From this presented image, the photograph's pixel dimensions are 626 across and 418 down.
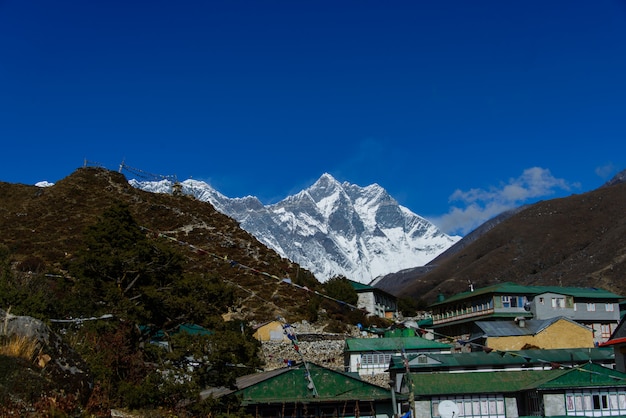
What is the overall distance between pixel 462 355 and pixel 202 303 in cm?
2149

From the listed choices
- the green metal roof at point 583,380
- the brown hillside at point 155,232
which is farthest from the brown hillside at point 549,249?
the green metal roof at point 583,380

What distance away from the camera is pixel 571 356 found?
128 ft

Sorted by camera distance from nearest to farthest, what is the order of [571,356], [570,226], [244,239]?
[571,356], [244,239], [570,226]

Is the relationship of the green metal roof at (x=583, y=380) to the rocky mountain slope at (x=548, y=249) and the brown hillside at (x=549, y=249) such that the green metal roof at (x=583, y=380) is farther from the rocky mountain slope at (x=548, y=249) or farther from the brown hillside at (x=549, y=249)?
the rocky mountain slope at (x=548, y=249)

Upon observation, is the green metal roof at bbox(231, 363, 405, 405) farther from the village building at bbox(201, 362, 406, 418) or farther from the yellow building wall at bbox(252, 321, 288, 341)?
the yellow building wall at bbox(252, 321, 288, 341)

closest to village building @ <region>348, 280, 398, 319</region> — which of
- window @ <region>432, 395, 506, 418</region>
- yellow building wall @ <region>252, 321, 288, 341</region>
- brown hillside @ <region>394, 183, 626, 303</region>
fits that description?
yellow building wall @ <region>252, 321, 288, 341</region>

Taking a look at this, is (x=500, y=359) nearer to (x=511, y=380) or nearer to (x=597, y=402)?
(x=511, y=380)

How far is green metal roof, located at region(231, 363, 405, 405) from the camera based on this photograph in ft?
101

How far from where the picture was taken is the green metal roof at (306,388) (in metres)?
30.8

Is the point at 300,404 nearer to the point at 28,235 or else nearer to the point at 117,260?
the point at 117,260

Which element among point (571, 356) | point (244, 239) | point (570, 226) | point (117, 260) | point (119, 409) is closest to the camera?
point (119, 409)

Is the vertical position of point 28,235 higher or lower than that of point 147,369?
higher

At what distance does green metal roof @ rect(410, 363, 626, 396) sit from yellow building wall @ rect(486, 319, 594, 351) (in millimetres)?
12688

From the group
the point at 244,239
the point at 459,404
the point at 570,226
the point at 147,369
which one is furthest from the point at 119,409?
the point at 570,226
